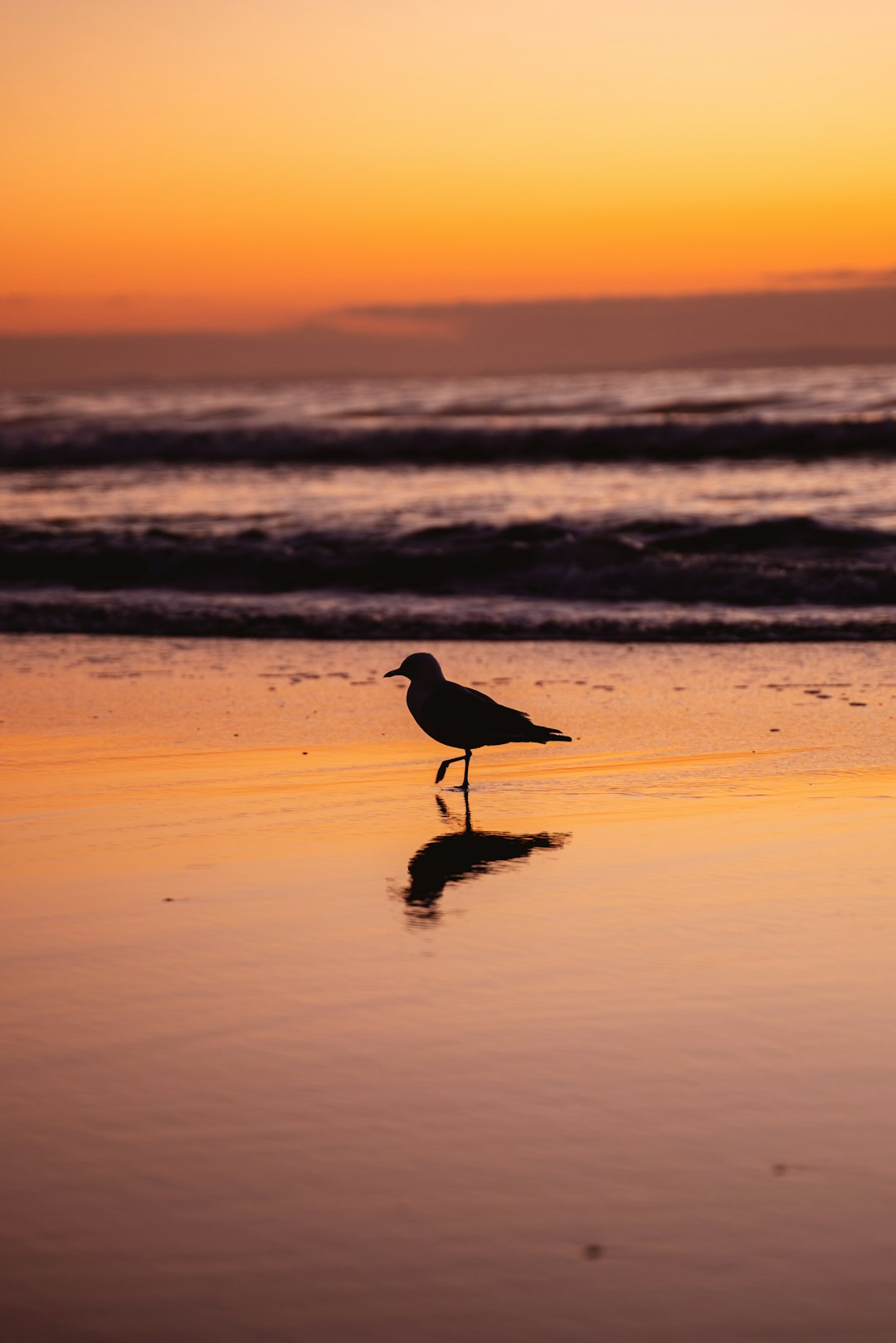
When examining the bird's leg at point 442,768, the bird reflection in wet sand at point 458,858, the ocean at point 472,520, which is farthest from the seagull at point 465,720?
the ocean at point 472,520

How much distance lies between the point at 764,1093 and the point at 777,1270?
0.75 m

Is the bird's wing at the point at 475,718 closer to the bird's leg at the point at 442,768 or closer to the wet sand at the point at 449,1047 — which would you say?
the bird's leg at the point at 442,768

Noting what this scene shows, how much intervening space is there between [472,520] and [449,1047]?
15.6 m

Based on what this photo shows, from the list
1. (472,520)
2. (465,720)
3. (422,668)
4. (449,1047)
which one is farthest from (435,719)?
(472,520)

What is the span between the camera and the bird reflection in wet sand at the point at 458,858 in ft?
17.7

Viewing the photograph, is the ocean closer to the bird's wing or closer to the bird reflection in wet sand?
the bird's wing

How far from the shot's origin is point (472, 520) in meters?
19.3

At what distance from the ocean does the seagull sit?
5004mm

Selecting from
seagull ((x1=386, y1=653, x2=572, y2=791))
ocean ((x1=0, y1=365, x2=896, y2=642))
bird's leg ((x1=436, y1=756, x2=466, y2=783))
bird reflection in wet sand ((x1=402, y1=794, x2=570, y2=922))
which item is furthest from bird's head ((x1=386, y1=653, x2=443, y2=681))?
ocean ((x1=0, y1=365, x2=896, y2=642))

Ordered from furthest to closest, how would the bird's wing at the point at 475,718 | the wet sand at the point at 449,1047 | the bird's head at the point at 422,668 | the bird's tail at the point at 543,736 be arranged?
the bird's head at the point at 422,668 < the bird's tail at the point at 543,736 < the bird's wing at the point at 475,718 < the wet sand at the point at 449,1047

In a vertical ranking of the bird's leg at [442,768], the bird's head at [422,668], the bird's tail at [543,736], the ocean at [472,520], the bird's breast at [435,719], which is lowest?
the bird's leg at [442,768]

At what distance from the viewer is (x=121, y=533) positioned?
18.9m

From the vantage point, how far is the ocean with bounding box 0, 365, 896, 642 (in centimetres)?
1370

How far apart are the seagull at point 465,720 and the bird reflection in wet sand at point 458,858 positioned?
721mm
